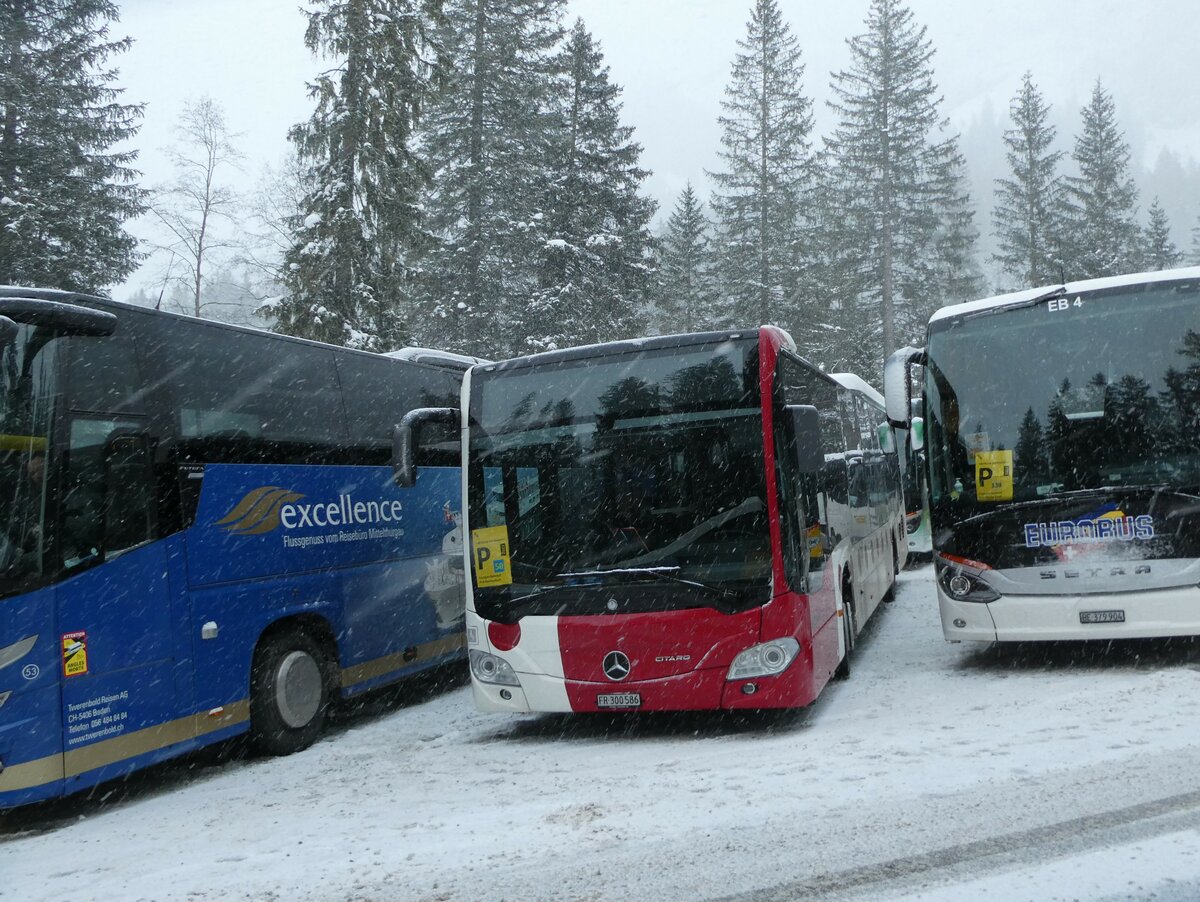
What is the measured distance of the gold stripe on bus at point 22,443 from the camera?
6602mm

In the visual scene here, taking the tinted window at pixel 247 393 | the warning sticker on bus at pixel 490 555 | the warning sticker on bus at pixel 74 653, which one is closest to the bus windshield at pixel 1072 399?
the warning sticker on bus at pixel 490 555

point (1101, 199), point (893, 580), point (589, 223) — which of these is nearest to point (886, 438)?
point (893, 580)

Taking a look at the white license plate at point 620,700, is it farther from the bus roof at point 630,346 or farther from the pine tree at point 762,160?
the pine tree at point 762,160

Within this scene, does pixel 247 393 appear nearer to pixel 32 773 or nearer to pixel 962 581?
pixel 32 773

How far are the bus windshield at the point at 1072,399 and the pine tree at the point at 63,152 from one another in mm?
18340

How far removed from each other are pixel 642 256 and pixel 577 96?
5.82 metres

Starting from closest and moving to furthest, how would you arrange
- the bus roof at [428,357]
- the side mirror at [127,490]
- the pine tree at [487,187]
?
the side mirror at [127,490] → the bus roof at [428,357] → the pine tree at [487,187]

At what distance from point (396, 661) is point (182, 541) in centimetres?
315

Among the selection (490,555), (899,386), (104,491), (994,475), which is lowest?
(490,555)

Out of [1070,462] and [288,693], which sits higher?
[1070,462]

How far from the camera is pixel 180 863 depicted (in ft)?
18.7

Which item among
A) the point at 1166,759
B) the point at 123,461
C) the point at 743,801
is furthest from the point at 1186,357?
the point at 123,461

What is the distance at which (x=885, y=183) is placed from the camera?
A: 139 ft

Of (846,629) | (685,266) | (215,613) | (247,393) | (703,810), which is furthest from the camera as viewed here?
(685,266)
